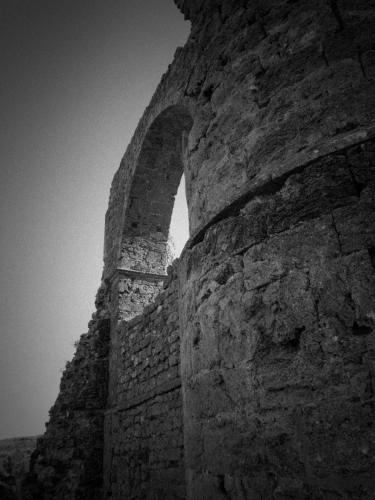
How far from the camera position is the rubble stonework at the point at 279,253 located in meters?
1.35

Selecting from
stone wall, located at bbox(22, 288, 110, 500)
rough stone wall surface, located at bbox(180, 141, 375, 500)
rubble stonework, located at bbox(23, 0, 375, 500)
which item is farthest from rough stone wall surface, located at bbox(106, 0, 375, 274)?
stone wall, located at bbox(22, 288, 110, 500)

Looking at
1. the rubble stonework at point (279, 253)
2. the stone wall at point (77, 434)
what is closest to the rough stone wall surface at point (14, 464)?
the stone wall at point (77, 434)

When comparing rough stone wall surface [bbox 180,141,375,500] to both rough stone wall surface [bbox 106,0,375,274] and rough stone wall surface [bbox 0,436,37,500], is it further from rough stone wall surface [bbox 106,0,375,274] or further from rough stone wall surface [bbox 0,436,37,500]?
rough stone wall surface [bbox 0,436,37,500]

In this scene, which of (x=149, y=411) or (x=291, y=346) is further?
(x=149, y=411)

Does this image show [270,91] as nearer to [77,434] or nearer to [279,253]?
[279,253]

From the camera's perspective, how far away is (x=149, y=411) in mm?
4168

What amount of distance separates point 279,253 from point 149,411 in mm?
3295

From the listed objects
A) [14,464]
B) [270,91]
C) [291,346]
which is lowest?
[14,464]

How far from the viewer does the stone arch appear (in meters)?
6.12

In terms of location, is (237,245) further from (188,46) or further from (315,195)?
(188,46)

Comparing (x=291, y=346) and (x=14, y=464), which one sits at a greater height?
(x=291, y=346)

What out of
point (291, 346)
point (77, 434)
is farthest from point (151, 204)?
point (291, 346)

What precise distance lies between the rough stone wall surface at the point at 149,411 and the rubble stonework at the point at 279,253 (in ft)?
1.46

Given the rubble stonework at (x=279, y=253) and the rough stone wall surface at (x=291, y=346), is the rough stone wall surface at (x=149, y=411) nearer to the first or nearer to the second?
the rubble stonework at (x=279, y=253)
